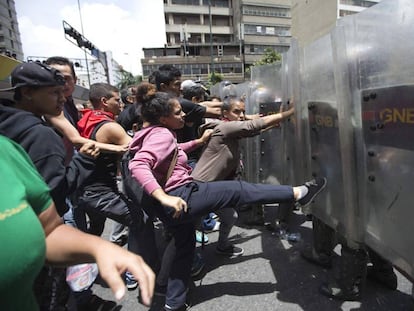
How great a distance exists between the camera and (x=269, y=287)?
2.52 m

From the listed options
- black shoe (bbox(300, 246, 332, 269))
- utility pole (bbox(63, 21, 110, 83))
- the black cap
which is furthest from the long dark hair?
utility pole (bbox(63, 21, 110, 83))

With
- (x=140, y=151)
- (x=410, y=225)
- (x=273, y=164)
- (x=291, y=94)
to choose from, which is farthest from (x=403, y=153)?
(x=273, y=164)

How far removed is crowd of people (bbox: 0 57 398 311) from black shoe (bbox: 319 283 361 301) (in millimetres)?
629

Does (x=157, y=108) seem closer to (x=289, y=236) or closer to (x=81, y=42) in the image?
(x=289, y=236)

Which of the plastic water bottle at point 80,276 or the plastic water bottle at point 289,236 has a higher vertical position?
the plastic water bottle at point 80,276

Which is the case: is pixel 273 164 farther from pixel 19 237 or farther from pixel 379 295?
pixel 19 237

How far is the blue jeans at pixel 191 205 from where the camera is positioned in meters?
2.12

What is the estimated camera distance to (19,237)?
72 centimetres

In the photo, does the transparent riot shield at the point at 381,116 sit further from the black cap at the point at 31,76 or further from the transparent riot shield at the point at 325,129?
the black cap at the point at 31,76

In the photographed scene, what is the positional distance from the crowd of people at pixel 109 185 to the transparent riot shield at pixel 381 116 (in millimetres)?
499

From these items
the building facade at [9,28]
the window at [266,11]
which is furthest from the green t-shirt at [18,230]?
the building facade at [9,28]

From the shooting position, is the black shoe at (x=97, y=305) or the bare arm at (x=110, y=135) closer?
the black shoe at (x=97, y=305)

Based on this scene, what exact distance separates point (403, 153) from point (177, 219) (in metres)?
1.34

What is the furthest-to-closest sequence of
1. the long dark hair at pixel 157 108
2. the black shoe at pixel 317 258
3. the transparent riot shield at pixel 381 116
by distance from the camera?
the black shoe at pixel 317 258, the long dark hair at pixel 157 108, the transparent riot shield at pixel 381 116
